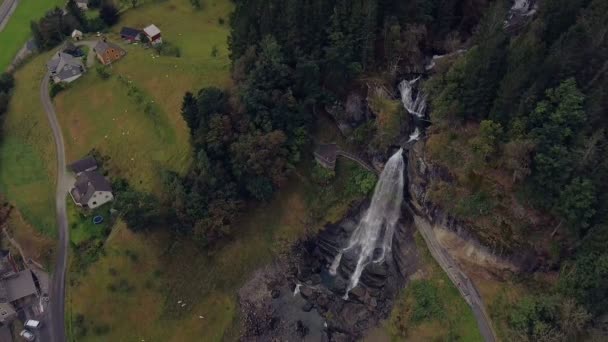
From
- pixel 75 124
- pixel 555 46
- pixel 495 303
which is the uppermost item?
pixel 555 46

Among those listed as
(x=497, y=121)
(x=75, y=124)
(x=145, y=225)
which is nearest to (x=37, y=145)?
(x=75, y=124)

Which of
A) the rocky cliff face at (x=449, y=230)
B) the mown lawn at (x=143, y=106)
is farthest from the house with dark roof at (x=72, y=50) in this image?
the rocky cliff face at (x=449, y=230)

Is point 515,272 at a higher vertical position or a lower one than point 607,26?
lower

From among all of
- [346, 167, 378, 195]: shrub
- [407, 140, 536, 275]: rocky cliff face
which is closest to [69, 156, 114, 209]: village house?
[346, 167, 378, 195]: shrub

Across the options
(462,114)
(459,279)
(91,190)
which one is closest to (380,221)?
(459,279)

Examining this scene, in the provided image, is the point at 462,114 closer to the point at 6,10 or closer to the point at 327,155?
the point at 327,155

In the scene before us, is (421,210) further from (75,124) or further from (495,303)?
(75,124)

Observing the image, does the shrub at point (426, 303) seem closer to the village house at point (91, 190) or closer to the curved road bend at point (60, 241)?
the curved road bend at point (60, 241)
